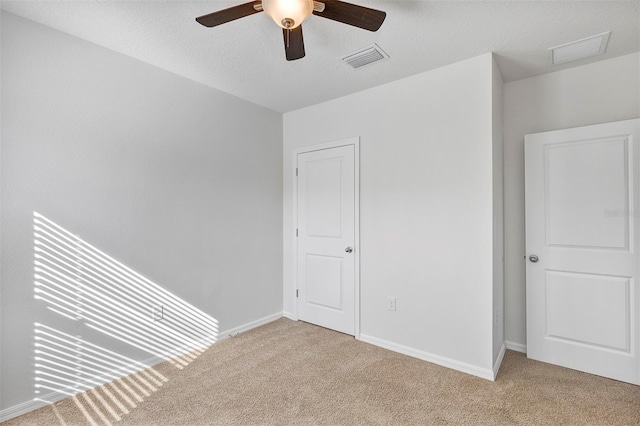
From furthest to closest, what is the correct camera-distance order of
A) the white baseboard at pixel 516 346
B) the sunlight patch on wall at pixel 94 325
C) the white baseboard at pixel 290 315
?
1. the white baseboard at pixel 290 315
2. the white baseboard at pixel 516 346
3. the sunlight patch on wall at pixel 94 325

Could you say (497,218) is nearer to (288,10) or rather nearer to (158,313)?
(288,10)

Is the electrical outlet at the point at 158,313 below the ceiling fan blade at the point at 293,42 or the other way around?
below

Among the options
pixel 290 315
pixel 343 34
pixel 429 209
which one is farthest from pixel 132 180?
pixel 429 209

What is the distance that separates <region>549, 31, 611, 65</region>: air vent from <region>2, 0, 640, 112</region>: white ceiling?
2.3 inches

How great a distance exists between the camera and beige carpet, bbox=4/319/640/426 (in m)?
1.98

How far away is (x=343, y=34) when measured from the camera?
2209 mm

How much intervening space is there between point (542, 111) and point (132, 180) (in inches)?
140

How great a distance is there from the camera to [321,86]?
3.09m

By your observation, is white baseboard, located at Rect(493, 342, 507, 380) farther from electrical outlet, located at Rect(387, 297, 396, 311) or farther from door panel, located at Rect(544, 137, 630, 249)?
door panel, located at Rect(544, 137, 630, 249)

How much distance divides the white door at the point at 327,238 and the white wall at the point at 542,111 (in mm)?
1466

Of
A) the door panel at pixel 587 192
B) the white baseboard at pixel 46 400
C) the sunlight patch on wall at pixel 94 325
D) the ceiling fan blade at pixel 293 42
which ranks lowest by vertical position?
the white baseboard at pixel 46 400

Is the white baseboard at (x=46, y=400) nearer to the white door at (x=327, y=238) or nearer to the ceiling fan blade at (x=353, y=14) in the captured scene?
the white door at (x=327, y=238)

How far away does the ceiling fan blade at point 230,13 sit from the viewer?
1.62 meters

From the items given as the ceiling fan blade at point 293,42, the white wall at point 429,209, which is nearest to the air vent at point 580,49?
the white wall at point 429,209
